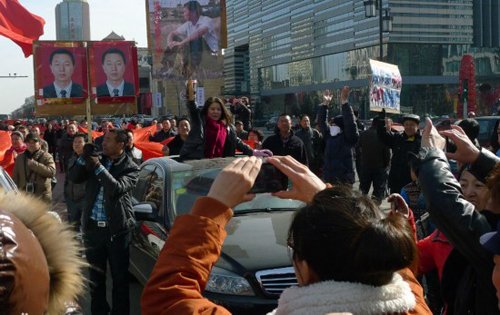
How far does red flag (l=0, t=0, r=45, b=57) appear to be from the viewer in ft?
32.1

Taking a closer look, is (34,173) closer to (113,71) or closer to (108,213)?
(108,213)

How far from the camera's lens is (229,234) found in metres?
4.91

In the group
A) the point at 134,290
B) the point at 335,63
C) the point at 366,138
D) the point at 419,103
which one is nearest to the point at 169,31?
the point at 366,138

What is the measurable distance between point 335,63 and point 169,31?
260 feet

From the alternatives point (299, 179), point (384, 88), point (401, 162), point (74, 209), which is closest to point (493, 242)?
point (299, 179)

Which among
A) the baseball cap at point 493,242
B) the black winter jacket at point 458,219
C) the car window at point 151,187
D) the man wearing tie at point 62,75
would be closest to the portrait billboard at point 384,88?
the car window at point 151,187

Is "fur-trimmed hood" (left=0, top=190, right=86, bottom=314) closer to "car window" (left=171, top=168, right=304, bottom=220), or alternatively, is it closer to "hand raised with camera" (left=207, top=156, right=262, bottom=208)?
"hand raised with camera" (left=207, top=156, right=262, bottom=208)

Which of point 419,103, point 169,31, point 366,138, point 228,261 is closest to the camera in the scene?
point 228,261

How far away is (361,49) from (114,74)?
3122 inches

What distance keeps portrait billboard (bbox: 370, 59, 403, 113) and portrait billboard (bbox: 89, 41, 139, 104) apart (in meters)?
5.30

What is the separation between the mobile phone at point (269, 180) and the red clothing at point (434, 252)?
104 centimetres

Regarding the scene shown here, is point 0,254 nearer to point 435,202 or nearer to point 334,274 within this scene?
point 334,274

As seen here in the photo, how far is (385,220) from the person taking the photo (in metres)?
1.50

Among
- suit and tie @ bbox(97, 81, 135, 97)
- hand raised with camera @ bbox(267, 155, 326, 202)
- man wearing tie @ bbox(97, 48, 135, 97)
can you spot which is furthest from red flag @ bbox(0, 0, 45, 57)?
hand raised with camera @ bbox(267, 155, 326, 202)
